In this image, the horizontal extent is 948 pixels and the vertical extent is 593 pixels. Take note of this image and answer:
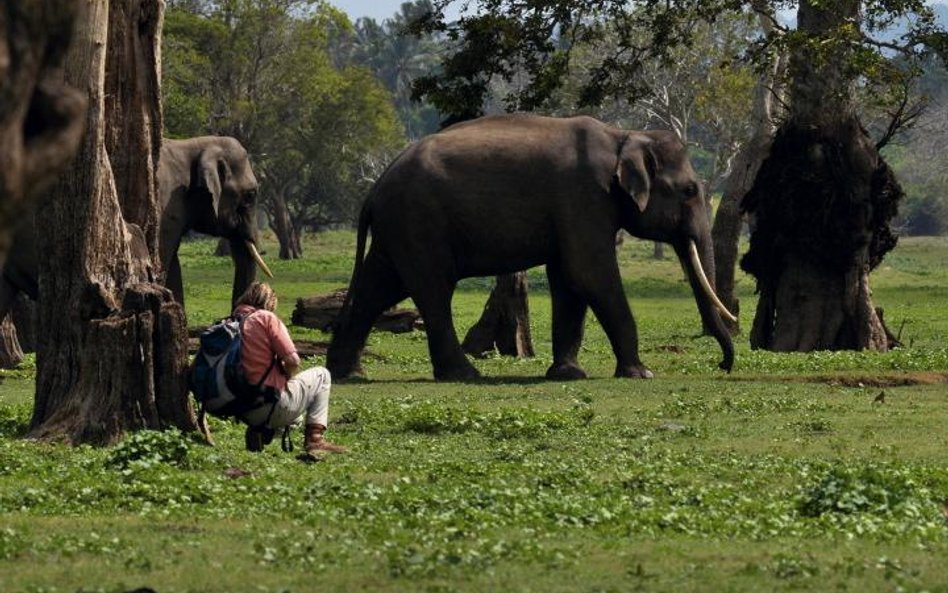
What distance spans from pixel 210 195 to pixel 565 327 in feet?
23.4

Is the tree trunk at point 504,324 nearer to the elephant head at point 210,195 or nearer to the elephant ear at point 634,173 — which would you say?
the elephant head at point 210,195

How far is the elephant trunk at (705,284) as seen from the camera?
25.2 meters

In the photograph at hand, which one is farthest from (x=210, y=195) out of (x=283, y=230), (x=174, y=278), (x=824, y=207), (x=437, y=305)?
(x=283, y=230)

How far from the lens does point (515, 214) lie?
24625 millimetres

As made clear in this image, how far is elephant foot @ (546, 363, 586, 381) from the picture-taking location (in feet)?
79.9

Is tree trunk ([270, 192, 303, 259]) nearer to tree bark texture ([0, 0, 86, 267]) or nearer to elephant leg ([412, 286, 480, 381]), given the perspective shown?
elephant leg ([412, 286, 480, 381])

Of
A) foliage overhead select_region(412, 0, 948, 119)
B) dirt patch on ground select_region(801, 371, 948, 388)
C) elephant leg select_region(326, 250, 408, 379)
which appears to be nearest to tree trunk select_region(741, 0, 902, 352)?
foliage overhead select_region(412, 0, 948, 119)

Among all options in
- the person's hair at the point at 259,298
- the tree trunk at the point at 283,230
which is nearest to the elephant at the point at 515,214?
the person's hair at the point at 259,298

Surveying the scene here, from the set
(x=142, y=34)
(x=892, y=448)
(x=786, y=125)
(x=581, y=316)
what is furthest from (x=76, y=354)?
(x=786, y=125)

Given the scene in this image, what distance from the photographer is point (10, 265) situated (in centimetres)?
2414

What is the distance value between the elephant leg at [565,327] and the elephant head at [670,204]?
1.03 meters

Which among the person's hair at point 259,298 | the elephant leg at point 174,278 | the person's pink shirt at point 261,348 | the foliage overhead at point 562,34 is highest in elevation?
the foliage overhead at point 562,34

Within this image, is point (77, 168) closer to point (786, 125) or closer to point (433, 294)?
point (433, 294)

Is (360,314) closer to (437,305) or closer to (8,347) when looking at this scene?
(437,305)
